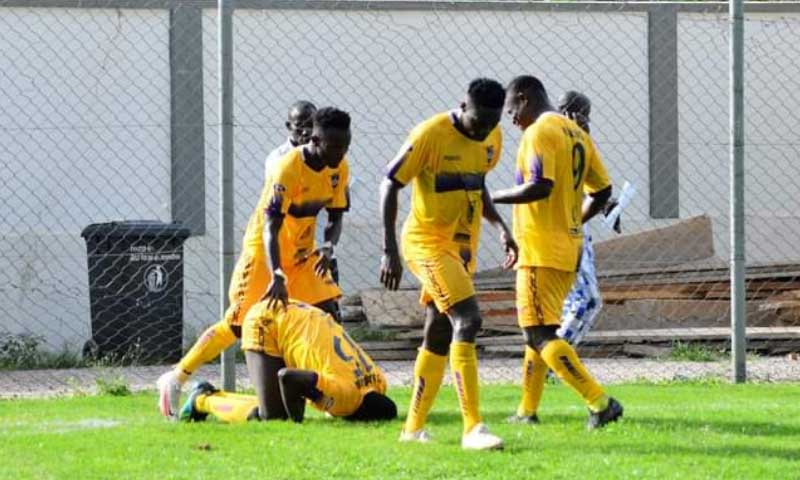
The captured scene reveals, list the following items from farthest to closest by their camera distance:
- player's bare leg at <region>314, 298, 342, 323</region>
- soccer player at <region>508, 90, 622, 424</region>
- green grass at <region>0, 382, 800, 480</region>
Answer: soccer player at <region>508, 90, 622, 424</region> → player's bare leg at <region>314, 298, 342, 323</region> → green grass at <region>0, 382, 800, 480</region>

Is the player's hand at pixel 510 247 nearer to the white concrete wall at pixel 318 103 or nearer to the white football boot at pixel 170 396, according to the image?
the white football boot at pixel 170 396

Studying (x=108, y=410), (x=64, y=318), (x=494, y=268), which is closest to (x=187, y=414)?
(x=108, y=410)

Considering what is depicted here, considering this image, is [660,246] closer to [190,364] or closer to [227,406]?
[190,364]

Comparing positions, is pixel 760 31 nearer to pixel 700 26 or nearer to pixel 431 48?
pixel 700 26

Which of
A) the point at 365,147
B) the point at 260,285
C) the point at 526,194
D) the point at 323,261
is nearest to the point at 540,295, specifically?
the point at 526,194

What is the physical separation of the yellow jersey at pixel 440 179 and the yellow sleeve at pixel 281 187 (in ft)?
3.69

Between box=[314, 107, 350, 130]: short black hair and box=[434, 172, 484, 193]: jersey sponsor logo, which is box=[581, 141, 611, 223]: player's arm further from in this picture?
box=[314, 107, 350, 130]: short black hair

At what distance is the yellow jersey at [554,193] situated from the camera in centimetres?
859

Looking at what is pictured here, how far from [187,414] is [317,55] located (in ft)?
21.7

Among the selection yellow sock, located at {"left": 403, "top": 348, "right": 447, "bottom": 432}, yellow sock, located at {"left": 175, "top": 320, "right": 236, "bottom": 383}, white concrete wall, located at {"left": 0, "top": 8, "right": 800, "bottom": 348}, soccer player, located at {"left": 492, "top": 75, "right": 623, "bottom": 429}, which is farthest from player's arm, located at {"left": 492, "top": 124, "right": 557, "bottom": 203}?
white concrete wall, located at {"left": 0, "top": 8, "right": 800, "bottom": 348}

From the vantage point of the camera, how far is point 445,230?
831 centimetres

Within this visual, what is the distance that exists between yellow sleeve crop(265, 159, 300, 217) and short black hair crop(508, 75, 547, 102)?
4.49 ft

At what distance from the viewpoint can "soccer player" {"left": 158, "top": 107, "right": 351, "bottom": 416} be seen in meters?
9.30

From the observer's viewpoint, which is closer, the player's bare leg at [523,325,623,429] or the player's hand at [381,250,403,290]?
the player's hand at [381,250,403,290]
